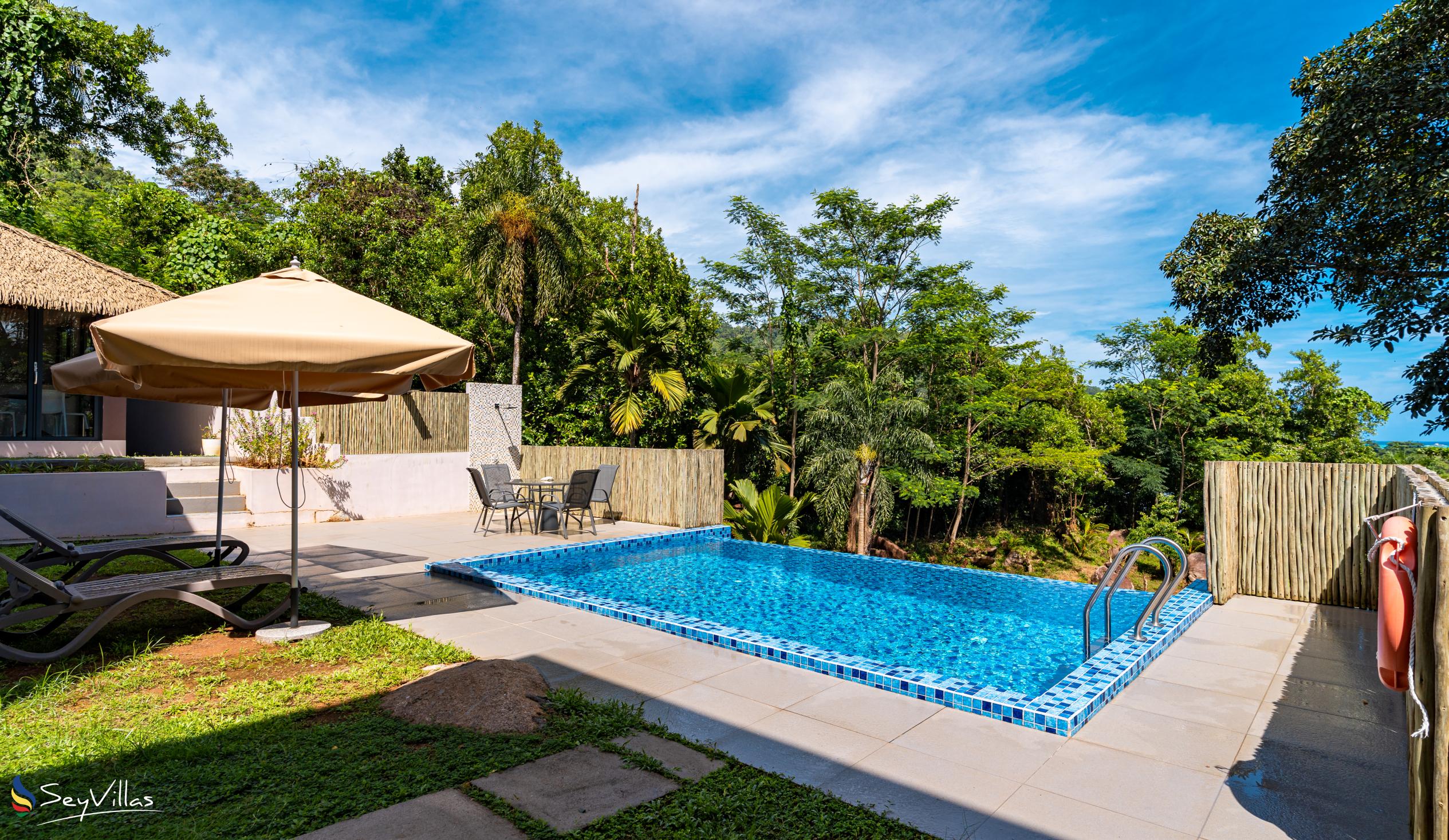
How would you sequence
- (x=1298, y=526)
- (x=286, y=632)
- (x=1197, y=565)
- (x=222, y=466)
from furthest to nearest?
(x=1197, y=565) → (x=1298, y=526) → (x=222, y=466) → (x=286, y=632)

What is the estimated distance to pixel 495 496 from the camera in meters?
10.9

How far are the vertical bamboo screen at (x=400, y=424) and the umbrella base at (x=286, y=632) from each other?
27.6 feet

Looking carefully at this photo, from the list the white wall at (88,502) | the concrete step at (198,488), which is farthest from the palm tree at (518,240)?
the white wall at (88,502)

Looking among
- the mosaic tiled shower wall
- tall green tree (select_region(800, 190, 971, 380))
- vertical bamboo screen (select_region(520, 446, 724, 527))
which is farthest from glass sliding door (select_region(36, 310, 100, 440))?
tall green tree (select_region(800, 190, 971, 380))

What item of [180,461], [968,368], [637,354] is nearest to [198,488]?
[180,461]

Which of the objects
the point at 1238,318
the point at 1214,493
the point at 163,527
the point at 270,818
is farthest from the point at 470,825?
the point at 1238,318

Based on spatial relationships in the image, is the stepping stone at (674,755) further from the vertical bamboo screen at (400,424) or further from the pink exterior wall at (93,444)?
the pink exterior wall at (93,444)

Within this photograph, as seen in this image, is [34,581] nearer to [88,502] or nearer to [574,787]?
[574,787]

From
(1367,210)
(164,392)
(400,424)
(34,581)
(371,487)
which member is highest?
(1367,210)

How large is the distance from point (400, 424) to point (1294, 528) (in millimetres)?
13471

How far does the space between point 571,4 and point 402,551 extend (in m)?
10.8

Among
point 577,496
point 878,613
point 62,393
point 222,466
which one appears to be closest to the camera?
point 222,466

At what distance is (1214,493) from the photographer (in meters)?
6.71

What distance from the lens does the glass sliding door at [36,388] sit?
37.1 feet
